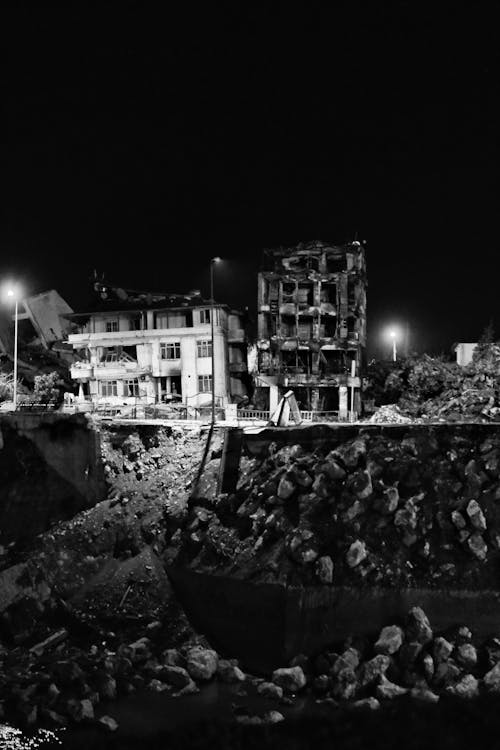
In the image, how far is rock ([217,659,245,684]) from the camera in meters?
21.1

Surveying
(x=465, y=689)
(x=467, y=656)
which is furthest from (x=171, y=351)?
(x=465, y=689)

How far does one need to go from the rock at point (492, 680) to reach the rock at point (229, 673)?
25.9 feet

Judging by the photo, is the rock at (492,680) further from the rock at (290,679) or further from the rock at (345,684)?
the rock at (290,679)

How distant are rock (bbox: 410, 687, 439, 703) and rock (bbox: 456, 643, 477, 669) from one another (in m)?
1.71

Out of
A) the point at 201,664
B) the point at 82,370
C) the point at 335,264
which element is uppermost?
the point at 335,264

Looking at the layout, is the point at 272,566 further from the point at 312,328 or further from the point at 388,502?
the point at 312,328

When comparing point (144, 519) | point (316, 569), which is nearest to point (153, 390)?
point (144, 519)

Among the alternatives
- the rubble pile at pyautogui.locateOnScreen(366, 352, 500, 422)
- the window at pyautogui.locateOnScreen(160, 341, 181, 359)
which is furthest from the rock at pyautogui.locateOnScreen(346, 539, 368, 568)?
the window at pyautogui.locateOnScreen(160, 341, 181, 359)

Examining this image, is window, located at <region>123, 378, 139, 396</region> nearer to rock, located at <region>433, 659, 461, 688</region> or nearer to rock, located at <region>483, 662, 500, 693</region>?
rock, located at <region>433, 659, 461, 688</region>

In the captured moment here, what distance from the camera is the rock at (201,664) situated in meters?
21.1

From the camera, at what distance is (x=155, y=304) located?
5381cm

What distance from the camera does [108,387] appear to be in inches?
2148

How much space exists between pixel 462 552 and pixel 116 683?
43.0ft

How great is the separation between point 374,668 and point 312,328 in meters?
34.5
